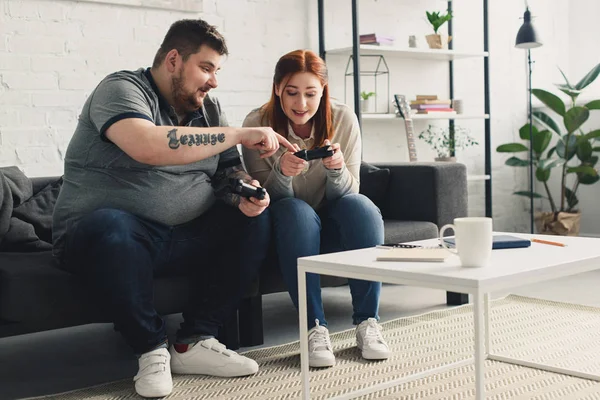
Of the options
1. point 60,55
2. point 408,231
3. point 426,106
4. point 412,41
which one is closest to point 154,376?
point 408,231

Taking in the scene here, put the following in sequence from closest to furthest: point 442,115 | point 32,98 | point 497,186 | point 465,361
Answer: point 465,361 → point 32,98 → point 442,115 → point 497,186

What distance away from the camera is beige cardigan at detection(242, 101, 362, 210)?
2.42 meters

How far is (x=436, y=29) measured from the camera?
421 cm

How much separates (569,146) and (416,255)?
327cm

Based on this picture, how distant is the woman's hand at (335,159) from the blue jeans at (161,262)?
24 cm

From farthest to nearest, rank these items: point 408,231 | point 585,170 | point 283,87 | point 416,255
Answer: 1. point 585,170
2. point 408,231
3. point 283,87
4. point 416,255

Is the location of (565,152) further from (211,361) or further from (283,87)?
(211,361)

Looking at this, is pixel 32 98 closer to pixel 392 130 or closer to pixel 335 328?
pixel 335 328

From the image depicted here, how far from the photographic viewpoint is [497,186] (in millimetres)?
4898

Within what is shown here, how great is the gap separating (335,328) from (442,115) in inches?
72.4

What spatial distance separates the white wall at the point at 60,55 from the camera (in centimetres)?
298

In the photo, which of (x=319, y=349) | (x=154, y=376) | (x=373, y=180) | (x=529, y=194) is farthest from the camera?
(x=529, y=194)

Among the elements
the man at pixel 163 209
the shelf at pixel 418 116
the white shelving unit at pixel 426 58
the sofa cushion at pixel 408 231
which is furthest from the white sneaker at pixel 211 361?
the shelf at pixel 418 116

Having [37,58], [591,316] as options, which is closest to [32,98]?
[37,58]
